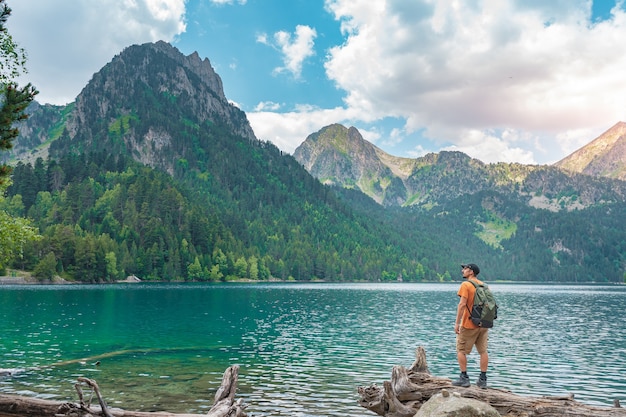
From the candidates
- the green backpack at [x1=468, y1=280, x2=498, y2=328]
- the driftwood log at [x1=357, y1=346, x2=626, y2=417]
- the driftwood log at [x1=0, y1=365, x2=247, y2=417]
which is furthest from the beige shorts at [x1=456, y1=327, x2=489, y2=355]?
the driftwood log at [x1=0, y1=365, x2=247, y2=417]

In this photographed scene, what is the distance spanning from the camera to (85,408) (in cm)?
1744

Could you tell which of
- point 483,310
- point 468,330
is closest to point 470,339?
point 468,330

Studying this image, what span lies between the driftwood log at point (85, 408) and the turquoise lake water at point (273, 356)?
7.55m

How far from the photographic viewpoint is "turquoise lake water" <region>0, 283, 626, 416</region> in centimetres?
3027

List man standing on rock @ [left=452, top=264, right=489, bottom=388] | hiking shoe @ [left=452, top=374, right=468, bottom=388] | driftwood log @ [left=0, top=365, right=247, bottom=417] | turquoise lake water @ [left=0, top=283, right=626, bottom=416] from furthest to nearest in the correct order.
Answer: turquoise lake water @ [left=0, top=283, right=626, bottom=416], man standing on rock @ [left=452, top=264, right=489, bottom=388], hiking shoe @ [left=452, top=374, right=468, bottom=388], driftwood log @ [left=0, top=365, right=247, bottom=417]

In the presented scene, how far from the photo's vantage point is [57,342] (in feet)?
169

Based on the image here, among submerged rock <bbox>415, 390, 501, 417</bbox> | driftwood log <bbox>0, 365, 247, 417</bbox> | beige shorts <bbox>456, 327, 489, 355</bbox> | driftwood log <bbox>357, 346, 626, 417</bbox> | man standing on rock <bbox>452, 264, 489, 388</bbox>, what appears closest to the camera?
submerged rock <bbox>415, 390, 501, 417</bbox>

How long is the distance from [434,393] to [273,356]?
26811 mm

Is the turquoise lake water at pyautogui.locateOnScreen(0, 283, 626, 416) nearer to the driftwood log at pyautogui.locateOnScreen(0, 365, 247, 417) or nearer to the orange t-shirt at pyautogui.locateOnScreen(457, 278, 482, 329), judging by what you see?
the driftwood log at pyautogui.locateOnScreen(0, 365, 247, 417)

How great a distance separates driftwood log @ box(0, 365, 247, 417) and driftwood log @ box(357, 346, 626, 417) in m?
6.08

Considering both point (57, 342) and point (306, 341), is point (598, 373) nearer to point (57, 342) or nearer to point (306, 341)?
point (306, 341)

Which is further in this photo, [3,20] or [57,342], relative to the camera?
[57,342]

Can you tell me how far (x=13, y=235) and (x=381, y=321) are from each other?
56.9 metres

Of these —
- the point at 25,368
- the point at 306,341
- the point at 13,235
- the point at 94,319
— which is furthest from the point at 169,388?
the point at 94,319
